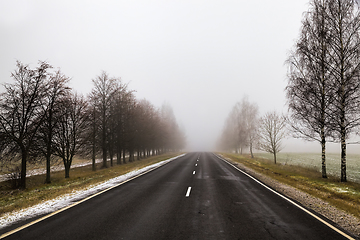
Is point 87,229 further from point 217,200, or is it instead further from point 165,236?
point 217,200

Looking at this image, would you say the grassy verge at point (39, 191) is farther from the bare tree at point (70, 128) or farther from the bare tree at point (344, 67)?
the bare tree at point (344, 67)

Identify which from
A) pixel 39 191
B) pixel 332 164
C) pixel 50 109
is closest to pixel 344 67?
pixel 332 164

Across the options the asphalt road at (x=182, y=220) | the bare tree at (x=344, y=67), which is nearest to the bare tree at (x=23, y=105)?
the asphalt road at (x=182, y=220)

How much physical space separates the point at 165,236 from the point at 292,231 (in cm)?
325

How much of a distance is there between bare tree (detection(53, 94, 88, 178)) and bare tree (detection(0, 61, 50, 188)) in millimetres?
3459

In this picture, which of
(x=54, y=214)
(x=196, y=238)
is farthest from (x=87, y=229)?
(x=196, y=238)

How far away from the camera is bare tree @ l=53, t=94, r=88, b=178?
18844mm

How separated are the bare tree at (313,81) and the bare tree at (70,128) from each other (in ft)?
64.2

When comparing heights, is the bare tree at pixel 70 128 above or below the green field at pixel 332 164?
above

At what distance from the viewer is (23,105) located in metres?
14.1

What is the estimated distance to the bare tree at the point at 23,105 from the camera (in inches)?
544

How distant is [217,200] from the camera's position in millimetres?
7914

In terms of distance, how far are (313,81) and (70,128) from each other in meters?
22.0

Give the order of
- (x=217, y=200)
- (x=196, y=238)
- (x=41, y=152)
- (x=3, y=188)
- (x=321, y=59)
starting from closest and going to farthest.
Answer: (x=196, y=238) < (x=217, y=200) < (x=321, y=59) < (x=3, y=188) < (x=41, y=152)
